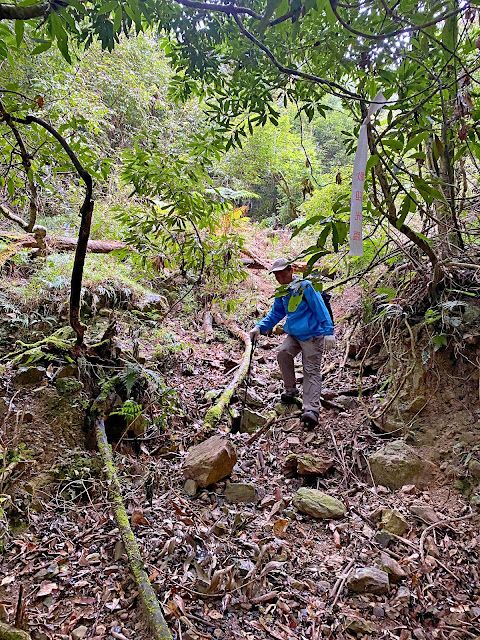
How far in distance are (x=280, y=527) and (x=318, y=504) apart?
38 centimetres

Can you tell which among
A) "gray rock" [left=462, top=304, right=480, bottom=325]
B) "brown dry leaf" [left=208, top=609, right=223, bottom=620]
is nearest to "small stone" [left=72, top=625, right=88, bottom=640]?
"brown dry leaf" [left=208, top=609, right=223, bottom=620]

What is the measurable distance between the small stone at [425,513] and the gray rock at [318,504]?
51 centimetres

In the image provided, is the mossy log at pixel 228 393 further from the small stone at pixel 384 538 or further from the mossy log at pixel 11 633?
the mossy log at pixel 11 633

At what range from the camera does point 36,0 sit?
1378 mm

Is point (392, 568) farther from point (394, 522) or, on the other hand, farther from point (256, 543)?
point (256, 543)

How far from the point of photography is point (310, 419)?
Answer: 152 inches

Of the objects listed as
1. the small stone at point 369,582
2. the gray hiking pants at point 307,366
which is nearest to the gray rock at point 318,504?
the small stone at point 369,582

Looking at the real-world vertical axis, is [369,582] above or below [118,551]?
below

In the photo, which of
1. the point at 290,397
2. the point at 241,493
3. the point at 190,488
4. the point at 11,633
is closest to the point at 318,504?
the point at 241,493

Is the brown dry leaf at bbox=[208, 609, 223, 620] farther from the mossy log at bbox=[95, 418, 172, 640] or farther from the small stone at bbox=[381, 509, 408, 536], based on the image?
the small stone at bbox=[381, 509, 408, 536]

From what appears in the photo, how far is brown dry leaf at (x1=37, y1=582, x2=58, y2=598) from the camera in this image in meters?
1.89

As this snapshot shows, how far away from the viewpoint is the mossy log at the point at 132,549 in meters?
1.76

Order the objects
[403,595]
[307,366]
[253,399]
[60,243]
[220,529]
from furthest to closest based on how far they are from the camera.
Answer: [60,243]
[253,399]
[307,366]
[220,529]
[403,595]

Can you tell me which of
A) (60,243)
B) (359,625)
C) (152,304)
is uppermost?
(60,243)
